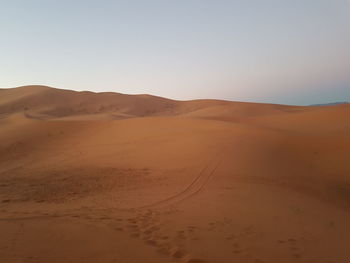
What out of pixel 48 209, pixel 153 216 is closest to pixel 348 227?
pixel 153 216

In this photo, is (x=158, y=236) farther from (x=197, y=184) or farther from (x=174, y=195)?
(x=197, y=184)

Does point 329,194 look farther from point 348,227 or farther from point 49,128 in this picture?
point 49,128

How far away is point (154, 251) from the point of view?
3.46 meters

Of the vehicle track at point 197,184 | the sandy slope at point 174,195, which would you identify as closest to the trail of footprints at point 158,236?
the sandy slope at point 174,195

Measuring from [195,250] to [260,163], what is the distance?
5589mm

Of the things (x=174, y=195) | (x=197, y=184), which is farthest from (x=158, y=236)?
(x=197, y=184)

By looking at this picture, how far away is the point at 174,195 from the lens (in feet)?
20.1

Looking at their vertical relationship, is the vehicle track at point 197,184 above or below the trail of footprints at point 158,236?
above

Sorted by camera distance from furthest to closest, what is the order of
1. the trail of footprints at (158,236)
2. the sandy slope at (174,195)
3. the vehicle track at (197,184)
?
the vehicle track at (197,184) < the sandy slope at (174,195) < the trail of footprints at (158,236)

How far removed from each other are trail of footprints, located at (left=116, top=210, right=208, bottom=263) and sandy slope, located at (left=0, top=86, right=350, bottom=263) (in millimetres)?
17

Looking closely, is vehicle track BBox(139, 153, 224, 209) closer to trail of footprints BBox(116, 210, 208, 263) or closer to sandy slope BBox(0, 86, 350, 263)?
sandy slope BBox(0, 86, 350, 263)

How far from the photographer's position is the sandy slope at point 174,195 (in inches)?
140

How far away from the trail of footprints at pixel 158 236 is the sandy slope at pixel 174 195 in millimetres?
17

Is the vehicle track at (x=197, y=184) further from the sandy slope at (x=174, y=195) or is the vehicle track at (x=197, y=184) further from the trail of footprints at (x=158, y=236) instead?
the trail of footprints at (x=158, y=236)
